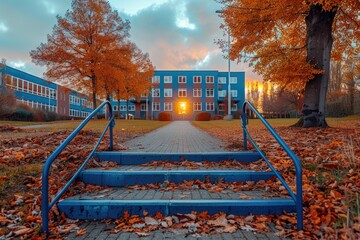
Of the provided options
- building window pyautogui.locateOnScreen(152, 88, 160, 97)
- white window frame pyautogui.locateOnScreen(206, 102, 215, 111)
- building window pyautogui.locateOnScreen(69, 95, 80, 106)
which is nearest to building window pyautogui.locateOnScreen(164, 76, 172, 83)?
building window pyautogui.locateOnScreen(152, 88, 160, 97)

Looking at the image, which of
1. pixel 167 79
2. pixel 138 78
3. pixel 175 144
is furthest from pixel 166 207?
pixel 167 79

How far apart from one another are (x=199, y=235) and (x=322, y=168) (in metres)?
2.95

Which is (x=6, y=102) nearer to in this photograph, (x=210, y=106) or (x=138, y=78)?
(x=138, y=78)

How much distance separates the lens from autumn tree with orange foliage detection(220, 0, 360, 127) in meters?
10.2

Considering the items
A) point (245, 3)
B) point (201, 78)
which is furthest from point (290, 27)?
point (201, 78)

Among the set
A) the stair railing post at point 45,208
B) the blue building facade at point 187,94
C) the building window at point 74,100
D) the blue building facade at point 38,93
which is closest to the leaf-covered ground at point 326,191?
the stair railing post at point 45,208

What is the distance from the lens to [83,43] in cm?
2650

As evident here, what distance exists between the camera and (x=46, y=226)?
3.19 meters

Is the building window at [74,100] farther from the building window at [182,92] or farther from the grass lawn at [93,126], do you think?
the grass lawn at [93,126]

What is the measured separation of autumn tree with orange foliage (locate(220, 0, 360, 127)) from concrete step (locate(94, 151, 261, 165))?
5973 millimetres

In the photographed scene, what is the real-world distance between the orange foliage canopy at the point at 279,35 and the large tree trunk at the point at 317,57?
0.97 ft

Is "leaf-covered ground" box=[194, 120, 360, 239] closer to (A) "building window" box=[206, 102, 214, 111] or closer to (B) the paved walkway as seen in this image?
(B) the paved walkway

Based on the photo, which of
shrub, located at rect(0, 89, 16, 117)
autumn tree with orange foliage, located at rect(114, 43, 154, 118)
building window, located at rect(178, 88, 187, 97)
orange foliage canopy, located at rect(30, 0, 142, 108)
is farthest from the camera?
building window, located at rect(178, 88, 187, 97)

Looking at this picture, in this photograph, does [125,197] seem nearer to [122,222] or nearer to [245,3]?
[122,222]
